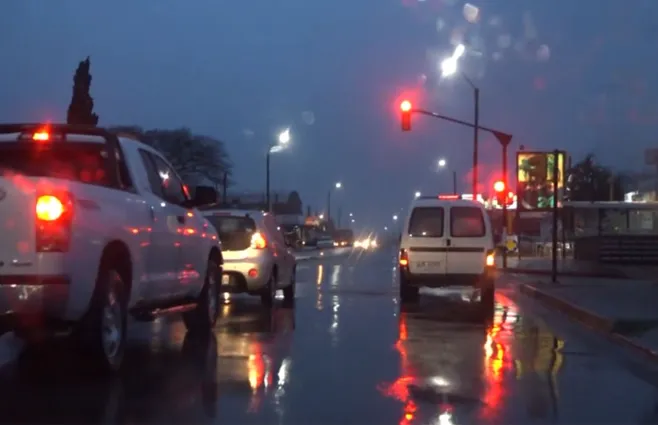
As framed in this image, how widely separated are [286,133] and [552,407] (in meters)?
32.6

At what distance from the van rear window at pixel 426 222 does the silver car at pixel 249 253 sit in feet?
9.45

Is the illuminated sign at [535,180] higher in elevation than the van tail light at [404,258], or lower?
higher

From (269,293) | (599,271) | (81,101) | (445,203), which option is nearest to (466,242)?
(445,203)

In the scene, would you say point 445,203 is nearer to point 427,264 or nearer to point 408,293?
point 427,264

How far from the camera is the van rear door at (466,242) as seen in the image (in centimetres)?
1905

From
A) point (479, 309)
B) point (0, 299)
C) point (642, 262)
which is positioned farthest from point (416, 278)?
point (642, 262)

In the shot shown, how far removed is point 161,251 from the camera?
10.9 m

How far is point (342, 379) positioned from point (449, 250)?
9522 millimetres

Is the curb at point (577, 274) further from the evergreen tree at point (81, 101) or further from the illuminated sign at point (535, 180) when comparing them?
the evergreen tree at point (81, 101)

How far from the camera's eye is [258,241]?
55.9 ft

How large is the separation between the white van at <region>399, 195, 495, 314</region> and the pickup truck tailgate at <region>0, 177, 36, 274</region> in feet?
38.1

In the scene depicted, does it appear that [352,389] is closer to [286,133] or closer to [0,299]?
[0,299]

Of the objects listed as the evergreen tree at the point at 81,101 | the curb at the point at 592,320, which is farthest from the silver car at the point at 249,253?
the evergreen tree at the point at 81,101

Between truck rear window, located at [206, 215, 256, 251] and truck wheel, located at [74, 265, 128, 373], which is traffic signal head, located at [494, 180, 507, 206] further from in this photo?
truck wheel, located at [74, 265, 128, 373]
